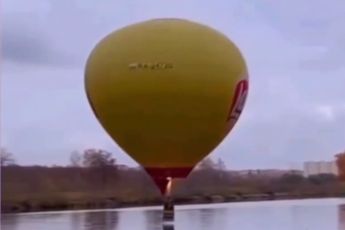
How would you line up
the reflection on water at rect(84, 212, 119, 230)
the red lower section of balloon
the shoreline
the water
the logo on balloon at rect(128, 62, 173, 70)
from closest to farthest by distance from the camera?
1. the logo on balloon at rect(128, 62, 173, 70)
2. the red lower section of balloon
3. the water
4. the reflection on water at rect(84, 212, 119, 230)
5. the shoreline

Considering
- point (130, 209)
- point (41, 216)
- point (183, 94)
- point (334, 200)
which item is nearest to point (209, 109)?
point (183, 94)

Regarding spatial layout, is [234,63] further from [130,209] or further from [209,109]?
[130,209]

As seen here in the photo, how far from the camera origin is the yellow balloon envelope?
5750 mm

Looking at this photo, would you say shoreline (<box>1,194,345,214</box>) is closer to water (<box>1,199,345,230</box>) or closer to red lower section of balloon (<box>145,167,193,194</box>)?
water (<box>1,199,345,230</box>)

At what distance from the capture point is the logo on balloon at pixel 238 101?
6.00m

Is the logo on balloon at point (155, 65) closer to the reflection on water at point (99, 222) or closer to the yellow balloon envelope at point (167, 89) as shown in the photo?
the yellow balloon envelope at point (167, 89)

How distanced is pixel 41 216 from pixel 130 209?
9.75 ft

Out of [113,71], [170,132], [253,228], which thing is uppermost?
[113,71]

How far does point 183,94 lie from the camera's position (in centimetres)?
573

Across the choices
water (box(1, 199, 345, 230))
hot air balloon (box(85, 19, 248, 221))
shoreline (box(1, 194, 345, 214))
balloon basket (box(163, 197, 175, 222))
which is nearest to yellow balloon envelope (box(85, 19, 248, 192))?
hot air balloon (box(85, 19, 248, 221))

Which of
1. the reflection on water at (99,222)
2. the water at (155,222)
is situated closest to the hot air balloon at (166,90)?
the water at (155,222)

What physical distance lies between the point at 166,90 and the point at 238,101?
1.98ft

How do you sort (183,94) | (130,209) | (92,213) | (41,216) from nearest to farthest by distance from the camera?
(183,94) < (41,216) < (92,213) < (130,209)

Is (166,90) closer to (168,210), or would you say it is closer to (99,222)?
(168,210)
